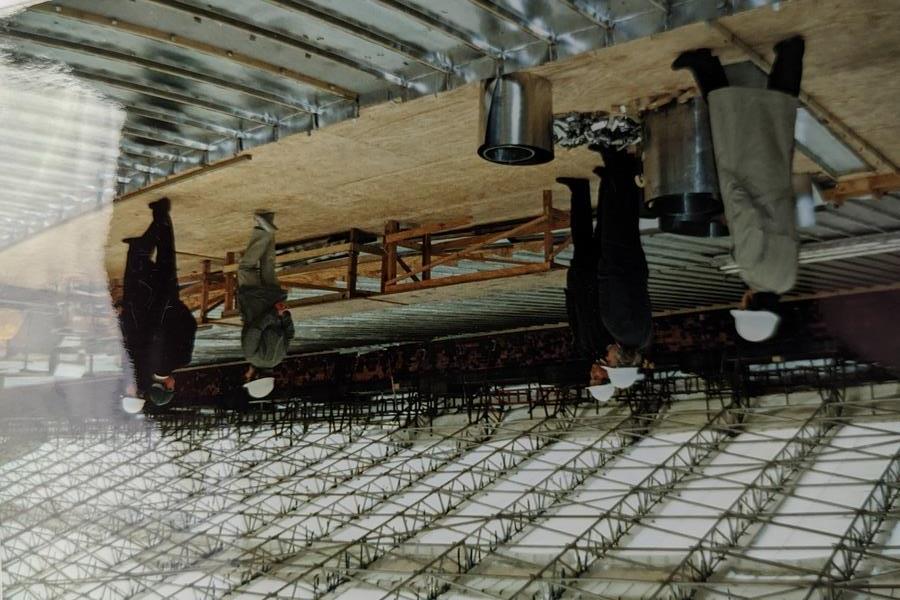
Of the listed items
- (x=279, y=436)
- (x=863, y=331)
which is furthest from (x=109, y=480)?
(x=863, y=331)

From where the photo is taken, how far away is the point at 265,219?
26.1 feet

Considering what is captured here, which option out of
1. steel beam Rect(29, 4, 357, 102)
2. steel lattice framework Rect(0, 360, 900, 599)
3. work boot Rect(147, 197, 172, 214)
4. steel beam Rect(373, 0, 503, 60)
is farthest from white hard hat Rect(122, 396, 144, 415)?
steel lattice framework Rect(0, 360, 900, 599)

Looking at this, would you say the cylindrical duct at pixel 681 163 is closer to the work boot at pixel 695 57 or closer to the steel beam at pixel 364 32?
the work boot at pixel 695 57

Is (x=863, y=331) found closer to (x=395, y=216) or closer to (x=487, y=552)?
(x=487, y=552)

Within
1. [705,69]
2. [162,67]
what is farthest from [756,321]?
[162,67]

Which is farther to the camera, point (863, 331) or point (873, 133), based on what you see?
point (863, 331)

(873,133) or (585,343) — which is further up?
(873,133)

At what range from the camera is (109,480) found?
35.0 metres

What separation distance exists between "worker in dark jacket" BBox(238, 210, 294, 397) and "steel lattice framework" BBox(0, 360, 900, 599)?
27.3 feet

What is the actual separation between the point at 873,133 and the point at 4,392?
17.6 feet

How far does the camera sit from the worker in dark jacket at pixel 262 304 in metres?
7.64

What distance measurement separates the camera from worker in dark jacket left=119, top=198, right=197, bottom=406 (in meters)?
7.38

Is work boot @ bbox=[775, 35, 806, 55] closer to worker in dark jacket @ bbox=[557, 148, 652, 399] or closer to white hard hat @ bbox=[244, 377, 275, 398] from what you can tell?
worker in dark jacket @ bbox=[557, 148, 652, 399]

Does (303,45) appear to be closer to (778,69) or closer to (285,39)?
(285,39)
